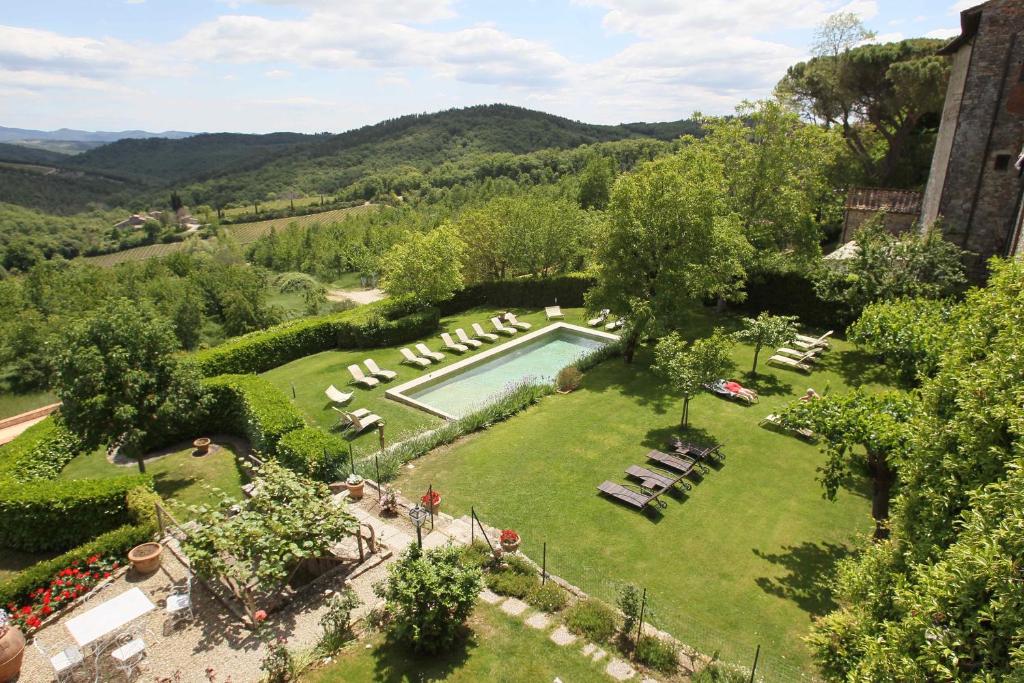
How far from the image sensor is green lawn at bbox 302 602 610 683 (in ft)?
28.2

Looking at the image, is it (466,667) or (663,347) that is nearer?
(466,667)

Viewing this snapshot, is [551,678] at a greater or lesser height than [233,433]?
greater

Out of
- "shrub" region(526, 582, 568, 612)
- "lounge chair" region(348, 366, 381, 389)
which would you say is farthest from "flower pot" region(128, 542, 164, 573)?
"lounge chair" region(348, 366, 381, 389)

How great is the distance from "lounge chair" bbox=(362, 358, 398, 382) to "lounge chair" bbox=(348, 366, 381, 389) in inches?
12.1

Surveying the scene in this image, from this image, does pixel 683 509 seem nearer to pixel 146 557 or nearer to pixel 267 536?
pixel 267 536

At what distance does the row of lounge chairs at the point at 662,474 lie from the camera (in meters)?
13.2

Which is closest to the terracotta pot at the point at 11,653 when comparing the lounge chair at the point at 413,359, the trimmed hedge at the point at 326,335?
the trimmed hedge at the point at 326,335

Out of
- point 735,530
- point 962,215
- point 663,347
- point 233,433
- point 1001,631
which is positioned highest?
point 962,215

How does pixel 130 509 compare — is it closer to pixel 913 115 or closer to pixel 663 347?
pixel 663 347

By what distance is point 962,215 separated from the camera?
67.0 feet

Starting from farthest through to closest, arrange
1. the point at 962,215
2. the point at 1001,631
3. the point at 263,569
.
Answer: the point at 962,215 < the point at 263,569 < the point at 1001,631

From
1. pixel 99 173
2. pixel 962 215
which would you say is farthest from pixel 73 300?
pixel 99 173

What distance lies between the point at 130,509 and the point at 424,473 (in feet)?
23.0

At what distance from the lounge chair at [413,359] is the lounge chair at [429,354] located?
0.23 metres
